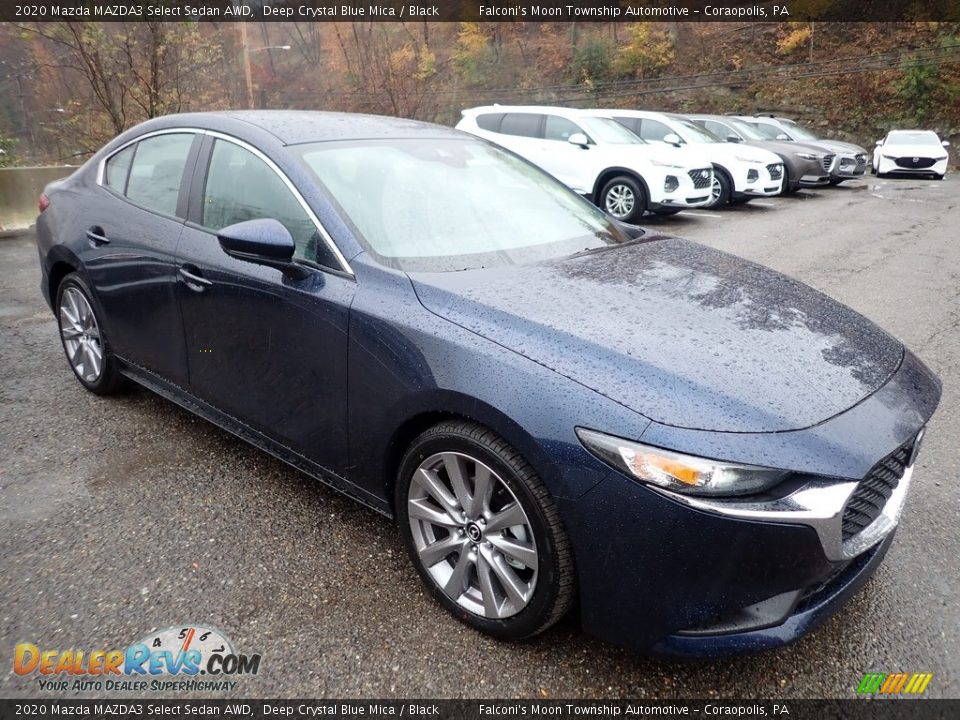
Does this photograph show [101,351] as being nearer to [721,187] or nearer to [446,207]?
[446,207]

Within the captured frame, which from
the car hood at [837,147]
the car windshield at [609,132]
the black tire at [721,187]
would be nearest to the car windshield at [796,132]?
the car hood at [837,147]

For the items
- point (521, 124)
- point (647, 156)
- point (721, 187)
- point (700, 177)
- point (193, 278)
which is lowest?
point (721, 187)

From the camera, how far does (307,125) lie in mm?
3068

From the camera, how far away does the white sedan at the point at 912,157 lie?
18.4 metres

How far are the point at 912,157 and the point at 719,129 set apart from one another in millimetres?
7384

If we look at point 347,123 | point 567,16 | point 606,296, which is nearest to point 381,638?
point 606,296

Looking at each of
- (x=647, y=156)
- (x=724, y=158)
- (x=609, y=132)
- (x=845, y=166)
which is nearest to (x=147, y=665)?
(x=647, y=156)

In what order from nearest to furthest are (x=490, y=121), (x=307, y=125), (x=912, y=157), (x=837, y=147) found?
1. (x=307, y=125)
2. (x=490, y=121)
3. (x=837, y=147)
4. (x=912, y=157)

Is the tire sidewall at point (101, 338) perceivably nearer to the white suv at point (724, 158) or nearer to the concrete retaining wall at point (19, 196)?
the concrete retaining wall at point (19, 196)

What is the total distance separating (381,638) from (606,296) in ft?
4.41

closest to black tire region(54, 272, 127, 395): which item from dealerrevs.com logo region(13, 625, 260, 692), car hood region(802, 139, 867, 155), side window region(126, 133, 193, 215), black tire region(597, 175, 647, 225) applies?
side window region(126, 133, 193, 215)

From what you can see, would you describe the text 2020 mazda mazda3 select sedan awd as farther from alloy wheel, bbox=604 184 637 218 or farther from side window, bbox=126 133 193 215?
alloy wheel, bbox=604 184 637 218

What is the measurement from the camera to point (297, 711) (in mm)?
1964

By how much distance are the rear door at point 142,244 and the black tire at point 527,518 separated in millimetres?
1607
